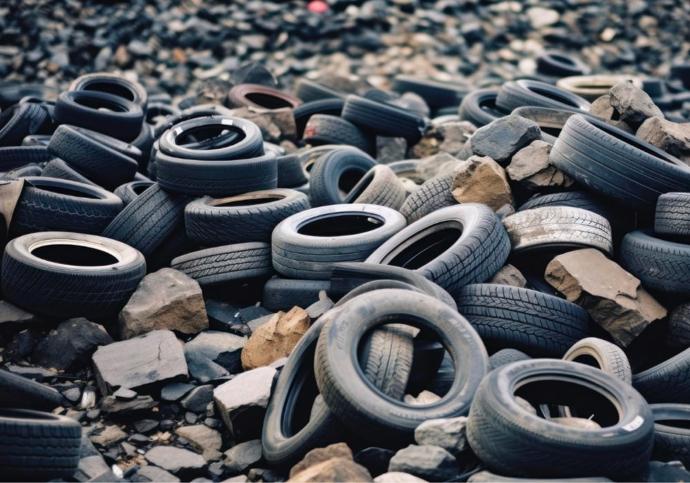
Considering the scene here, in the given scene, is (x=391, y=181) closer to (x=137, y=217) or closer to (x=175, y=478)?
(x=137, y=217)

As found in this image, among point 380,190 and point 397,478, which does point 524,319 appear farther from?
point 380,190

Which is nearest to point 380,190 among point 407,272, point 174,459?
point 407,272

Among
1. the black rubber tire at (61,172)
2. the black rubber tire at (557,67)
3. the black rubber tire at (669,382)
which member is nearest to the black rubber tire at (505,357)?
the black rubber tire at (669,382)

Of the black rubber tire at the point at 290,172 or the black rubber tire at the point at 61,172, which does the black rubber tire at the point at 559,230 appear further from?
the black rubber tire at the point at 61,172

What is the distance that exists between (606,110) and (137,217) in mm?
4497

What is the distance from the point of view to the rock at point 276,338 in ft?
19.2

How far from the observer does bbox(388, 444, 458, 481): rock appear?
4312 millimetres

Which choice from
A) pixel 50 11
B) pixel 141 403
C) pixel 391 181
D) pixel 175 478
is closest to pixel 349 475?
pixel 175 478

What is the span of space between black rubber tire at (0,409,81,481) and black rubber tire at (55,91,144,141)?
15.1 ft

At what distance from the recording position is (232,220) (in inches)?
267

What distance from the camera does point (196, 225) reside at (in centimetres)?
687

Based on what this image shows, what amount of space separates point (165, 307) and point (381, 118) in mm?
4105

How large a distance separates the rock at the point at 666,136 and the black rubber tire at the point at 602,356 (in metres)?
2.50

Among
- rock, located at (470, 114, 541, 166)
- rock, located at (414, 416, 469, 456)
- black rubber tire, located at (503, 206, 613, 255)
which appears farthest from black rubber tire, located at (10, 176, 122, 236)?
rock, located at (414, 416, 469, 456)
